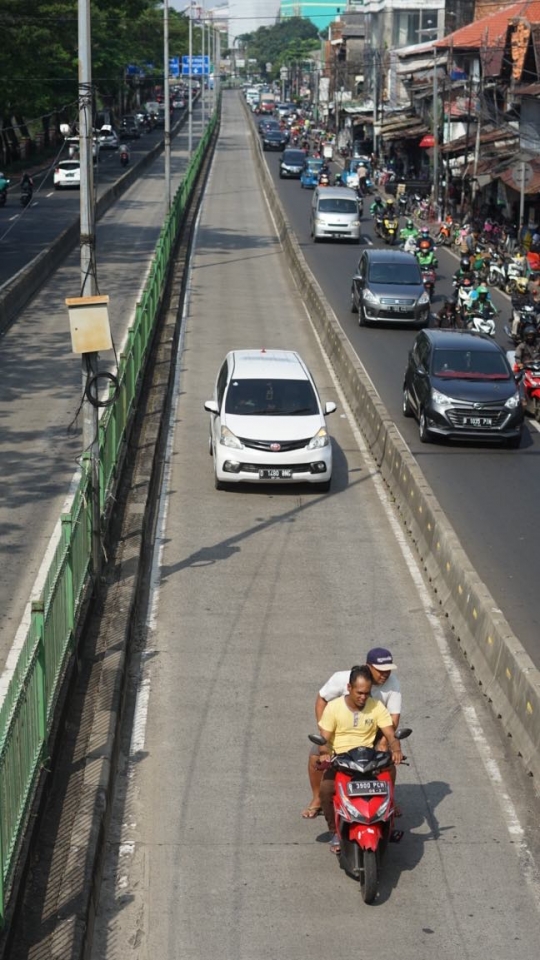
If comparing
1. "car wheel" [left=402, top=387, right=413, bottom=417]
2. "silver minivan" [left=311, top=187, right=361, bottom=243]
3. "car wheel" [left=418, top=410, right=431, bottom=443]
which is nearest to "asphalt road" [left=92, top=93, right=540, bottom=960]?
"car wheel" [left=418, top=410, right=431, bottom=443]

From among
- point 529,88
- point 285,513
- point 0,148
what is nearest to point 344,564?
point 285,513

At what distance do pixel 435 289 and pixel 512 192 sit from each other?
13.1 meters

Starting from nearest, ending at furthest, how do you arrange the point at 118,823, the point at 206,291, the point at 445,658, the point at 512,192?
the point at 118,823
the point at 445,658
the point at 206,291
the point at 512,192

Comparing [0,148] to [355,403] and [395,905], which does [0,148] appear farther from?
[395,905]

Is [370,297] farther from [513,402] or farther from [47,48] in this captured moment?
[47,48]

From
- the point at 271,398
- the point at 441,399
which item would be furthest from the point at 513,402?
the point at 271,398

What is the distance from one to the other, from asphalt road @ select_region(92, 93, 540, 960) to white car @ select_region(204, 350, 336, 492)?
0.42 m

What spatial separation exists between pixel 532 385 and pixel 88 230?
12.6 metres

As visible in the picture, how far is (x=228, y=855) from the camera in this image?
387 inches

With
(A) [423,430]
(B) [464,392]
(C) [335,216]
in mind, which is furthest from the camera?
(C) [335,216]

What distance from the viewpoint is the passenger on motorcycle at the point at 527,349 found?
27.0 m

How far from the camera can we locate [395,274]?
36.3 m

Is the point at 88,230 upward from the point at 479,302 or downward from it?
upward

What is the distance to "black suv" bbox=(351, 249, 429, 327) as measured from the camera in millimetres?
→ 35219
